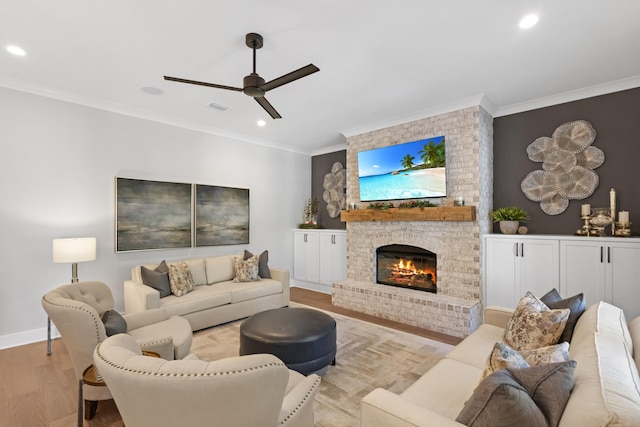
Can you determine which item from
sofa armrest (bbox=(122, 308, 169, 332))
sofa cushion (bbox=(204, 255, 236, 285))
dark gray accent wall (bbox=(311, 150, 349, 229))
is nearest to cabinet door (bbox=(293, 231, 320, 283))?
dark gray accent wall (bbox=(311, 150, 349, 229))

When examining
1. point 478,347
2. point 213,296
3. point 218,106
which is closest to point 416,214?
point 478,347

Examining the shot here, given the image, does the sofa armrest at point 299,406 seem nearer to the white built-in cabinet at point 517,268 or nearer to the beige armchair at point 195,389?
the beige armchair at point 195,389

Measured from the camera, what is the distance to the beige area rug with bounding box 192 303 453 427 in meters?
2.34

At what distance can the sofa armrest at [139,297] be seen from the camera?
342cm

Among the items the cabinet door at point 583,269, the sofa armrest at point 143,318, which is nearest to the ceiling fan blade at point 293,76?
the sofa armrest at point 143,318

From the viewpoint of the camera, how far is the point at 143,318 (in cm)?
285

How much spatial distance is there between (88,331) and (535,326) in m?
2.91

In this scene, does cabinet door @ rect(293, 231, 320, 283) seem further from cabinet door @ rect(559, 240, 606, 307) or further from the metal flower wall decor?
cabinet door @ rect(559, 240, 606, 307)

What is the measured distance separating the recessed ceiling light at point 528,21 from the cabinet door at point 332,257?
3.91 m

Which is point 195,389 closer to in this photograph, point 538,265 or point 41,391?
point 41,391

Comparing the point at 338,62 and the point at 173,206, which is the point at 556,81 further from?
the point at 173,206

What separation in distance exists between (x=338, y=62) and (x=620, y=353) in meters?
2.93

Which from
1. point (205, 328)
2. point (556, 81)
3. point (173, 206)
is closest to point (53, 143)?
point (173, 206)

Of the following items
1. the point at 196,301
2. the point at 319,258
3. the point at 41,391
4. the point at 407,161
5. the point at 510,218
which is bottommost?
the point at 41,391
